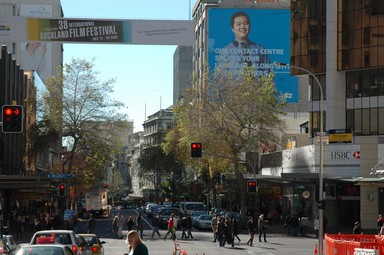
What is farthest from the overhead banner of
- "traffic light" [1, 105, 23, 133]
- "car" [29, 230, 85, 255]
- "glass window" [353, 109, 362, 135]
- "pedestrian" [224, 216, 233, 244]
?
"glass window" [353, 109, 362, 135]

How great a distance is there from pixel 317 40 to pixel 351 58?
3.95 meters

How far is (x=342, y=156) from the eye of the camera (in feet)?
196

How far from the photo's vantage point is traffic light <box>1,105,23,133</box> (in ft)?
82.6

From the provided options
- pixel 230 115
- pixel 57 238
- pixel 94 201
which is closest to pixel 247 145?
pixel 230 115

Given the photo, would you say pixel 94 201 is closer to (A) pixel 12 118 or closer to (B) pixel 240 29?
(B) pixel 240 29

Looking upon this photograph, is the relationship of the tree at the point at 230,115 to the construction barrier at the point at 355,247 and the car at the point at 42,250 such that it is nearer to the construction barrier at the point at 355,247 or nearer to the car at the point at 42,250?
the construction barrier at the point at 355,247

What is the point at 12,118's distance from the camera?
25359 mm

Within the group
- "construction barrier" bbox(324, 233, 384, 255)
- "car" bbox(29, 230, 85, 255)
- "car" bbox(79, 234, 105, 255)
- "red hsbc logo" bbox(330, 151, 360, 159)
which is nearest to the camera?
"construction barrier" bbox(324, 233, 384, 255)

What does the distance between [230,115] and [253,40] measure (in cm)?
5088

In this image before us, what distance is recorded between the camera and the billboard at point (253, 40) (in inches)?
4478

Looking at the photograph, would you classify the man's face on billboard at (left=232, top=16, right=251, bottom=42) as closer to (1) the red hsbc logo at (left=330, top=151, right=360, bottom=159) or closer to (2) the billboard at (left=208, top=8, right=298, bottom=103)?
(2) the billboard at (left=208, top=8, right=298, bottom=103)

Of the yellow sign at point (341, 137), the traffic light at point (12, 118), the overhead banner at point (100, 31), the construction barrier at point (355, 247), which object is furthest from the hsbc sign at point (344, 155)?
the traffic light at point (12, 118)

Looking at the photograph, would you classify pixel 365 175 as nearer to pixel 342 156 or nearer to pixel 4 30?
pixel 342 156

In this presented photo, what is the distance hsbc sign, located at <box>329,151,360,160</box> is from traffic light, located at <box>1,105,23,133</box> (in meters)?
37.9
